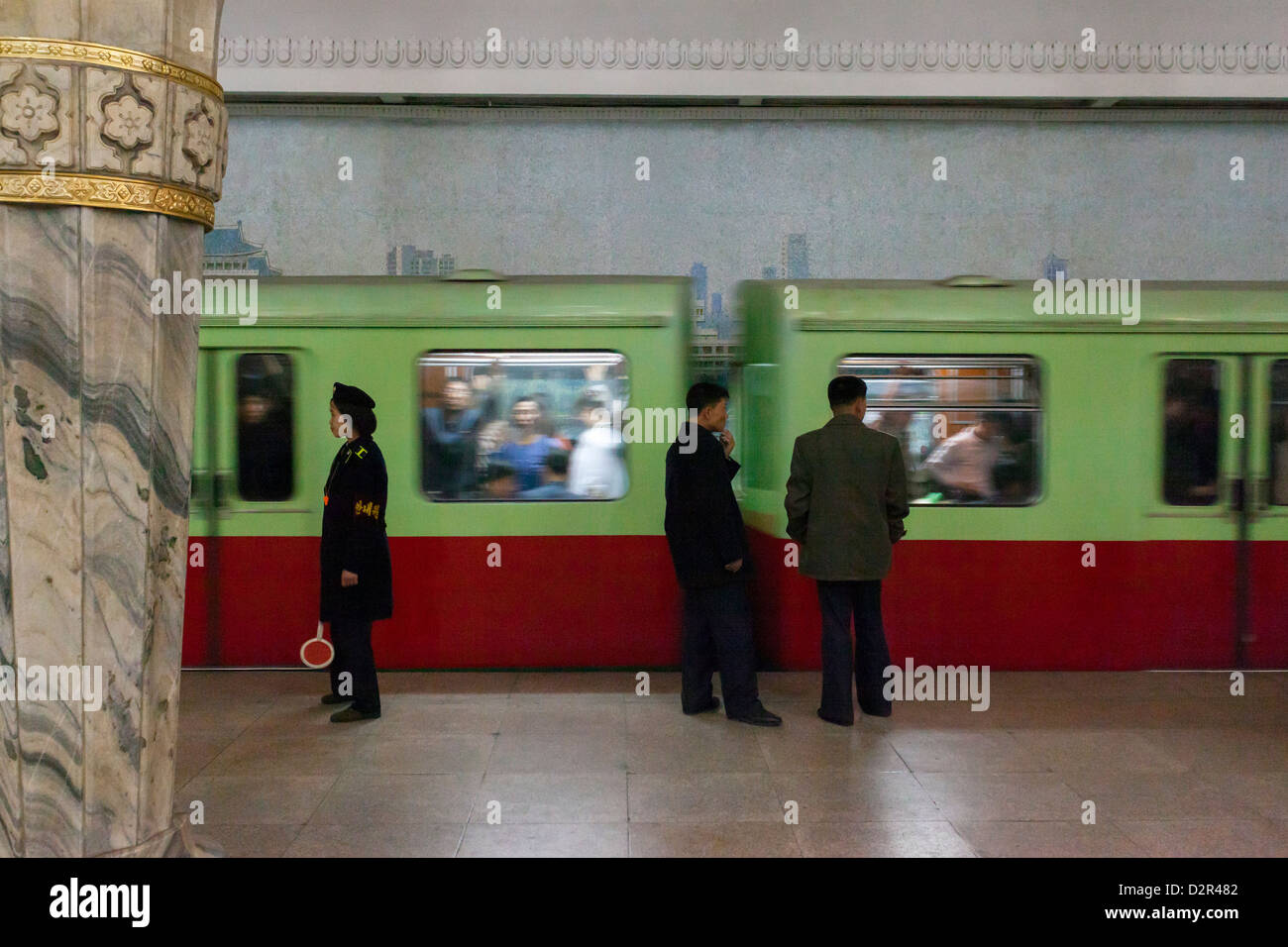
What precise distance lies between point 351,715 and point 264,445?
1947 millimetres

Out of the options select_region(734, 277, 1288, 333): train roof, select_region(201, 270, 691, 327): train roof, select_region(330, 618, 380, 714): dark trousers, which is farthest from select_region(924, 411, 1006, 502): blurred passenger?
select_region(330, 618, 380, 714): dark trousers

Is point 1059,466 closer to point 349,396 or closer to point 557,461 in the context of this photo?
point 557,461

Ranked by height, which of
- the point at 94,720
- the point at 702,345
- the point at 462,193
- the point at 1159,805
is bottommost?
the point at 1159,805

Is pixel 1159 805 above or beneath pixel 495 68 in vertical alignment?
beneath

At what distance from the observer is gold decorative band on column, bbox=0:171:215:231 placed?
278 cm

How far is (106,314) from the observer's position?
2902 mm

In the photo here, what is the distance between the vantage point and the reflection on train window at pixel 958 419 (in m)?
6.44

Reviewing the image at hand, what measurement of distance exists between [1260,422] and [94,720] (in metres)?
6.80

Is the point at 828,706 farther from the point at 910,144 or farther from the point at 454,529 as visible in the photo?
the point at 910,144

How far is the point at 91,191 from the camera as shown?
9.31 ft

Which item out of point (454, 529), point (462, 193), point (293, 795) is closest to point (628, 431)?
point (454, 529)

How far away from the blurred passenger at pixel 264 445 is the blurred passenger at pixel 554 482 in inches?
62.2

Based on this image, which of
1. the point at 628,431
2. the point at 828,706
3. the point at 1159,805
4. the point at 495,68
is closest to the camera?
the point at 1159,805

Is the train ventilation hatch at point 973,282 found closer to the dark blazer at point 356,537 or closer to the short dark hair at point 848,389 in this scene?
the short dark hair at point 848,389
